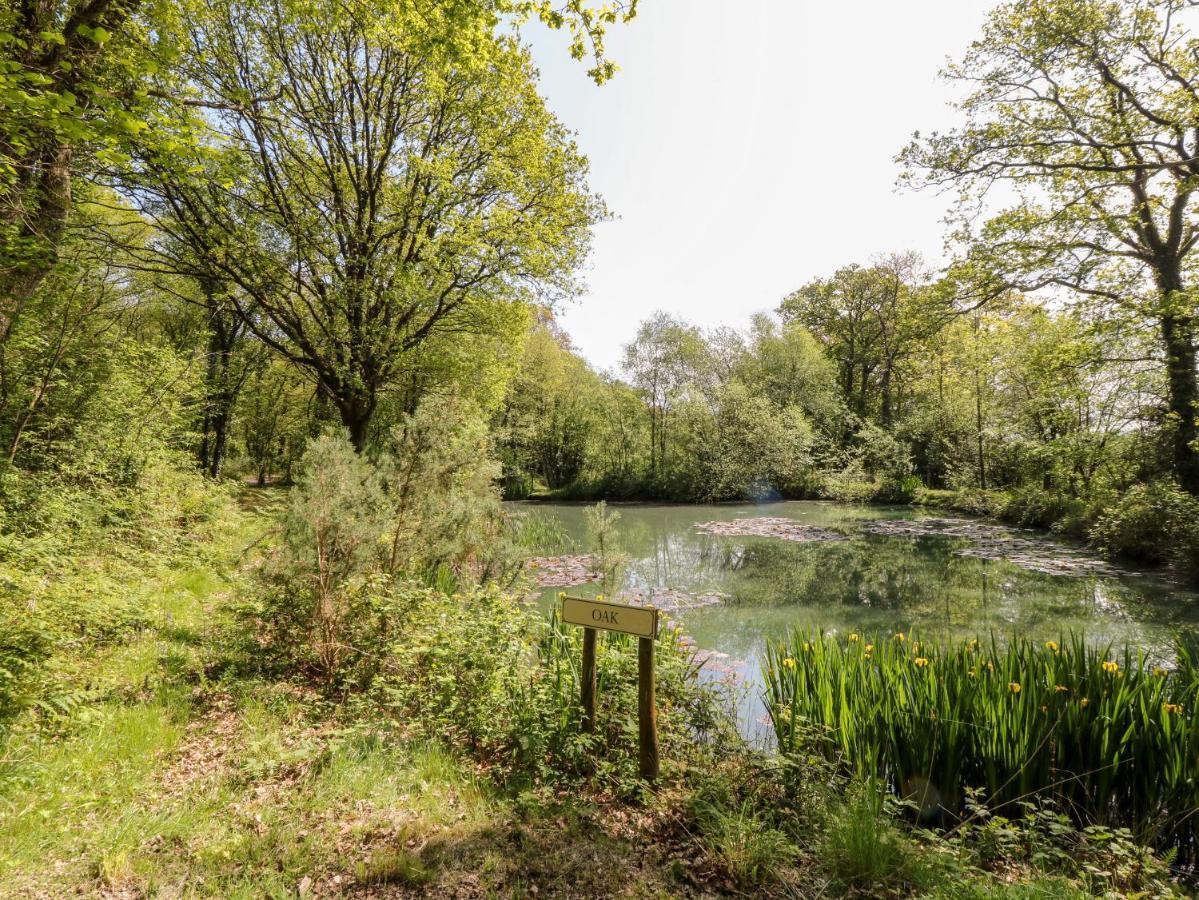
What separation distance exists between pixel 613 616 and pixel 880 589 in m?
9.39

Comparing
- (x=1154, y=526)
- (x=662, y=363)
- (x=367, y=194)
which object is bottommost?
(x=1154, y=526)

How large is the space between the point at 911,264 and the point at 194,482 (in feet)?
A: 125

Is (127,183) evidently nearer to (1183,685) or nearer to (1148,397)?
(1183,685)

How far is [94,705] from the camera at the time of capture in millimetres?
3473

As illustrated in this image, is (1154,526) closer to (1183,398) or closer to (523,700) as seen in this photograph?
(1183,398)

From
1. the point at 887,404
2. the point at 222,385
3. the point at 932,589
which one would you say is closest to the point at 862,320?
the point at 887,404

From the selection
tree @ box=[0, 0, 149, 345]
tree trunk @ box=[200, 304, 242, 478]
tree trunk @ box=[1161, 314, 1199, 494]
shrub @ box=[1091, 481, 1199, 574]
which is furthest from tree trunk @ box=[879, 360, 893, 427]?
tree @ box=[0, 0, 149, 345]

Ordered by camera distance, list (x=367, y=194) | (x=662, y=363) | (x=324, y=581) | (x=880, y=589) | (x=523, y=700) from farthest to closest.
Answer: (x=662, y=363) < (x=367, y=194) < (x=880, y=589) < (x=324, y=581) < (x=523, y=700)

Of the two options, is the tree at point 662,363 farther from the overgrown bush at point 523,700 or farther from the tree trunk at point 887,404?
the overgrown bush at point 523,700

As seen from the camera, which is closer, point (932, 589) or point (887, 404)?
point (932, 589)

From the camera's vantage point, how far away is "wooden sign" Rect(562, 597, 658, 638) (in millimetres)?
3094

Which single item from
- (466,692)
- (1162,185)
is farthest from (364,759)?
(1162,185)

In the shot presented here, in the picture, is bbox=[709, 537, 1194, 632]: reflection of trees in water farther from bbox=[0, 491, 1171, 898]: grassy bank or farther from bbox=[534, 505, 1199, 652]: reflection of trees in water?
bbox=[0, 491, 1171, 898]: grassy bank

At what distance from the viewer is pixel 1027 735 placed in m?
3.33
